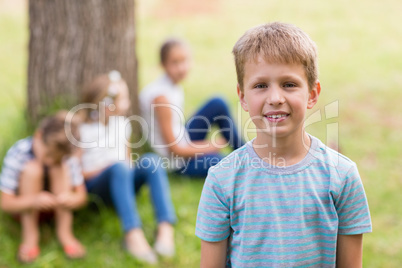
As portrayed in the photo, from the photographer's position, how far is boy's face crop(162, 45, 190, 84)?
4.66 metres

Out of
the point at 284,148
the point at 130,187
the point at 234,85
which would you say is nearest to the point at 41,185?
the point at 130,187

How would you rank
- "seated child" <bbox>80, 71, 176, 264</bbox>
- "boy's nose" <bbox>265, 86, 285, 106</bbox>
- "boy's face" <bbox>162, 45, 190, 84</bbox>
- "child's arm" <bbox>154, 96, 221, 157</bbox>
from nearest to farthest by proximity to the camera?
"boy's nose" <bbox>265, 86, 285, 106</bbox> → "seated child" <bbox>80, 71, 176, 264</bbox> → "child's arm" <bbox>154, 96, 221, 157</bbox> → "boy's face" <bbox>162, 45, 190, 84</bbox>

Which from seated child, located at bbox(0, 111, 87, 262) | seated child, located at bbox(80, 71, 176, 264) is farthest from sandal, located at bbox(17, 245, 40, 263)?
seated child, located at bbox(80, 71, 176, 264)

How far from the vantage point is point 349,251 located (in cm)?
163

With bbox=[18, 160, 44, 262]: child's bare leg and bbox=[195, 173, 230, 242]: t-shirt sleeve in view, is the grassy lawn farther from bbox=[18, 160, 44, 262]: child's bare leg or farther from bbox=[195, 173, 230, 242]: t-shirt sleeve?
bbox=[195, 173, 230, 242]: t-shirt sleeve

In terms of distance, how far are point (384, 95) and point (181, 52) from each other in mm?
3028

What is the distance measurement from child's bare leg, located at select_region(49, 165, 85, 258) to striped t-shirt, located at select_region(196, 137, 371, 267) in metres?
2.07

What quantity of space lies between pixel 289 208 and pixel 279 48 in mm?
473

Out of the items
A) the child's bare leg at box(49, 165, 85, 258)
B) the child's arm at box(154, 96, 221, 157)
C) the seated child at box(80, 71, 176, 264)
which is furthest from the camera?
the child's arm at box(154, 96, 221, 157)

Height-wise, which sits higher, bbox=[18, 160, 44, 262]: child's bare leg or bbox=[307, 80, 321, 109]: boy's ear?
bbox=[307, 80, 321, 109]: boy's ear

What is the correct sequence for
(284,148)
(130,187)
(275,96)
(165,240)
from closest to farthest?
(275,96), (284,148), (165,240), (130,187)

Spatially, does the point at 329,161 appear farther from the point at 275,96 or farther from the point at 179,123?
the point at 179,123

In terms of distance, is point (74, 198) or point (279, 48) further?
point (74, 198)

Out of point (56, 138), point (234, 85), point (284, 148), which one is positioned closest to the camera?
point (284, 148)
